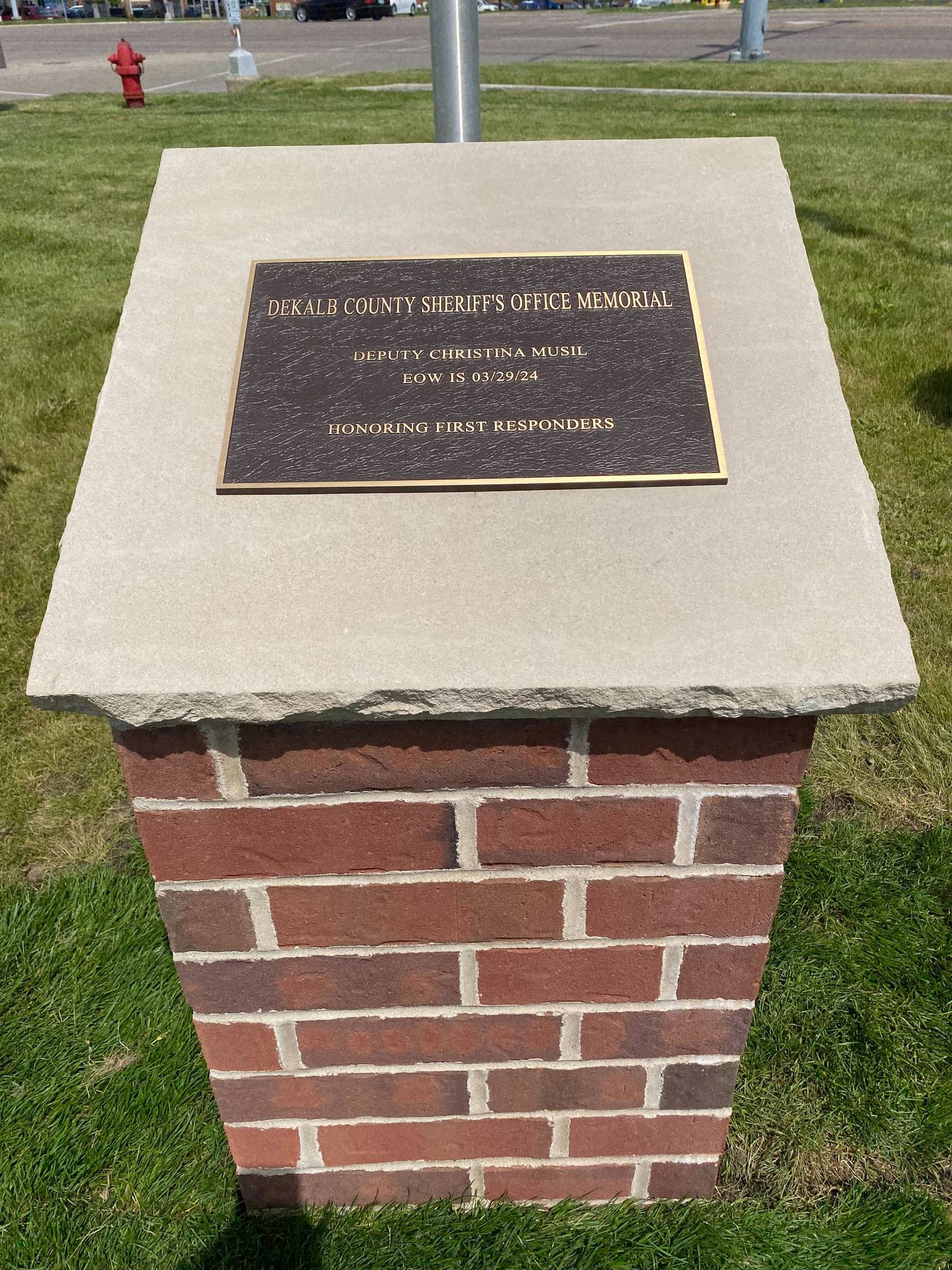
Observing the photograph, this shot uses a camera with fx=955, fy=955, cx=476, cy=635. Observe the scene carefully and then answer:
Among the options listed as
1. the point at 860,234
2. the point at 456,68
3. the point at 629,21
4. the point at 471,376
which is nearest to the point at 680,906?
the point at 471,376

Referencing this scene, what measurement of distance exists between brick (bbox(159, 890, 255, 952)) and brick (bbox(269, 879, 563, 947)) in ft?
0.16

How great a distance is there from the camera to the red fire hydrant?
448 inches

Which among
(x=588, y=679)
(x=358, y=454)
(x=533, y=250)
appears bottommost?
(x=588, y=679)

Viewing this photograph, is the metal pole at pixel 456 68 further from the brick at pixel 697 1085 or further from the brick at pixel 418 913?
the brick at pixel 697 1085

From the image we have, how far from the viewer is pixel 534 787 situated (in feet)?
4.23

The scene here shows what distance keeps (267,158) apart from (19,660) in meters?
1.99

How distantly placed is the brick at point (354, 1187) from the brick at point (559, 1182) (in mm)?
61

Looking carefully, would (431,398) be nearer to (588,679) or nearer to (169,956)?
(588,679)

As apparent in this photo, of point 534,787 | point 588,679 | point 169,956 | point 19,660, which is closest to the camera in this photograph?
point 588,679

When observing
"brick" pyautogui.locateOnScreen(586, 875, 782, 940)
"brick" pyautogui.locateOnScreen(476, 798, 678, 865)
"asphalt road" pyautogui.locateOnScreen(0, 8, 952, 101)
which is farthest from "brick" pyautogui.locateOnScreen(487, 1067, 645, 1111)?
"asphalt road" pyautogui.locateOnScreen(0, 8, 952, 101)

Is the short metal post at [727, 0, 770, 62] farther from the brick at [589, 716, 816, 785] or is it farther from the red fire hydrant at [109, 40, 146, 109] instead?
the brick at [589, 716, 816, 785]

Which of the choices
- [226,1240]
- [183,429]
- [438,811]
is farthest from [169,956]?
[183,429]

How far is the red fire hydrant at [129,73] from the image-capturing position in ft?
37.3

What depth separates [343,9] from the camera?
2884cm
